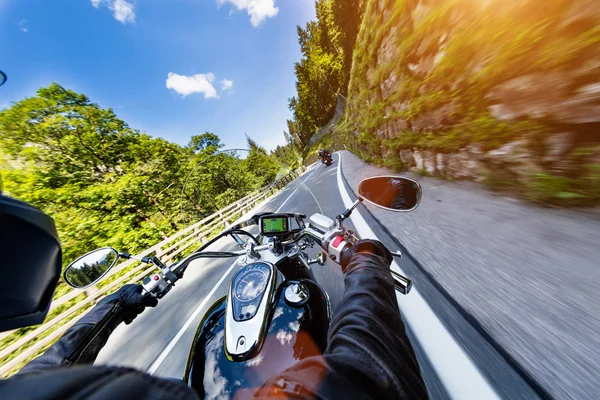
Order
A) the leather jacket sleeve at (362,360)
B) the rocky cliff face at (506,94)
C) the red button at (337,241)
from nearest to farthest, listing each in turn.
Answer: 1. the leather jacket sleeve at (362,360)
2. the red button at (337,241)
3. the rocky cliff face at (506,94)

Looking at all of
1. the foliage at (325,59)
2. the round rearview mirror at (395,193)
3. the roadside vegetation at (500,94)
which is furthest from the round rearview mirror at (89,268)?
the foliage at (325,59)

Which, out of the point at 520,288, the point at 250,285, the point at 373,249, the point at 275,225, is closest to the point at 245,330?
the point at 250,285

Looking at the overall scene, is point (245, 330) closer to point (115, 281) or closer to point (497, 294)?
point (497, 294)

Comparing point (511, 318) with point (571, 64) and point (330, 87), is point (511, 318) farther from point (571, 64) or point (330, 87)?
point (330, 87)

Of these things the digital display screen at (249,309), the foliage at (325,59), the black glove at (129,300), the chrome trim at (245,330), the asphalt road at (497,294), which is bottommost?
the asphalt road at (497,294)

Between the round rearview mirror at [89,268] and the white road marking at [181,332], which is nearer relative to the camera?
the round rearview mirror at [89,268]

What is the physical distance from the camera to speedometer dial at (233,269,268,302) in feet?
4.34

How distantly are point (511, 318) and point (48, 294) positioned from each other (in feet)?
8.44

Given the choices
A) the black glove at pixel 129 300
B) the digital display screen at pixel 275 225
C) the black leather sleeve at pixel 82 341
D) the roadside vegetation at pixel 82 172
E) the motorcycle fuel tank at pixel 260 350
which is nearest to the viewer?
the motorcycle fuel tank at pixel 260 350

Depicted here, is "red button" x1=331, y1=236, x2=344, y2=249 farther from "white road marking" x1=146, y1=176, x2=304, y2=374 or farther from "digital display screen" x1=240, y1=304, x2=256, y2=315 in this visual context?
"white road marking" x1=146, y1=176, x2=304, y2=374

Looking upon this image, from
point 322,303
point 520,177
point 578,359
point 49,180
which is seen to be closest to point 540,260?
point 578,359

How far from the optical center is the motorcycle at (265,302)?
1.09m

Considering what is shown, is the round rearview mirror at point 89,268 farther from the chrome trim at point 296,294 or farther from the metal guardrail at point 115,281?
the metal guardrail at point 115,281

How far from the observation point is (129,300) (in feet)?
5.02
